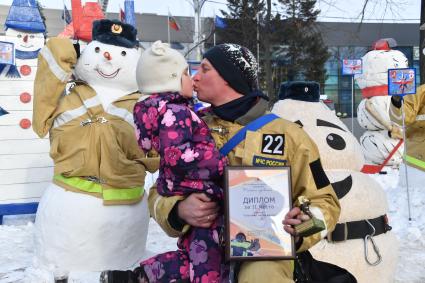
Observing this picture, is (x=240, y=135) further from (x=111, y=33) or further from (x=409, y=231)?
(x=409, y=231)

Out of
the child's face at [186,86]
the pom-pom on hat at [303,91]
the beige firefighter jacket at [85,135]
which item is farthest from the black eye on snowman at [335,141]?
the beige firefighter jacket at [85,135]

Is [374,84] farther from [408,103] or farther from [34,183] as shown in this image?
[34,183]

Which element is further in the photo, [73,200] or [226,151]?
[73,200]

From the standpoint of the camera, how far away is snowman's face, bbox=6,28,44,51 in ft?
19.0

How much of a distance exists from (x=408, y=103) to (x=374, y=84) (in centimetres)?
390

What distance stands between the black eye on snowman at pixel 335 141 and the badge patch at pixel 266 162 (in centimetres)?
110

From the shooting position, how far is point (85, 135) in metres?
3.94

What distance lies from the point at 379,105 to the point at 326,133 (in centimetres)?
633

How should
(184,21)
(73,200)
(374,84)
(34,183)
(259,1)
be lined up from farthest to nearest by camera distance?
1. (184,21)
2. (259,1)
3. (374,84)
4. (34,183)
5. (73,200)

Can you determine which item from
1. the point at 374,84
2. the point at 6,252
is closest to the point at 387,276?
the point at 6,252

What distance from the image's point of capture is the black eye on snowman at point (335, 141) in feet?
10.1

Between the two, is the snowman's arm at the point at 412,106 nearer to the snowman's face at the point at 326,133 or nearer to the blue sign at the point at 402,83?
the blue sign at the point at 402,83

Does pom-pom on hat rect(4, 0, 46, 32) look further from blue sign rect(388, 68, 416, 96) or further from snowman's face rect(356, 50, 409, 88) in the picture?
snowman's face rect(356, 50, 409, 88)

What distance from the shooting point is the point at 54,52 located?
13.4 feet
